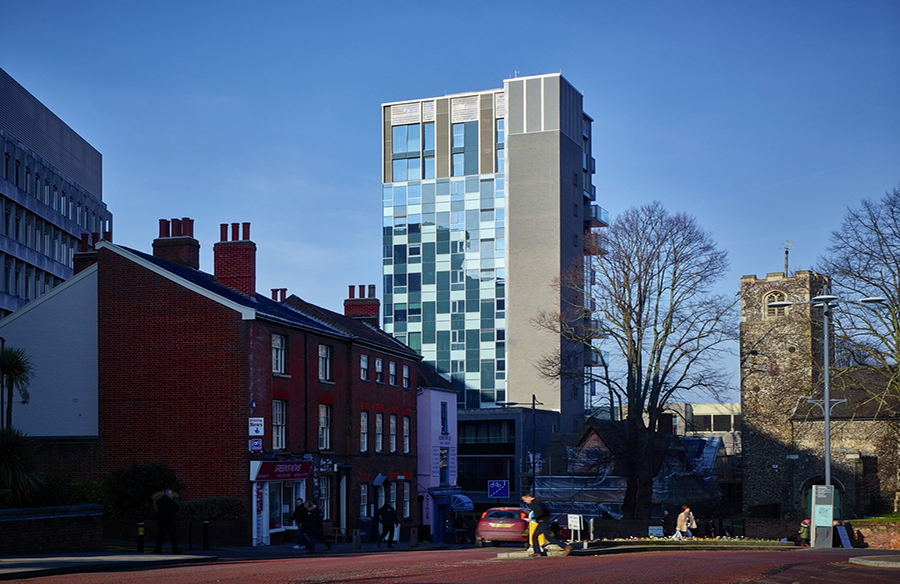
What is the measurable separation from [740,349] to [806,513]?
42.9ft

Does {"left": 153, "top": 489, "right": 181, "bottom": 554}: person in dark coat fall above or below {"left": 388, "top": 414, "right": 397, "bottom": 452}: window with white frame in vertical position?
below

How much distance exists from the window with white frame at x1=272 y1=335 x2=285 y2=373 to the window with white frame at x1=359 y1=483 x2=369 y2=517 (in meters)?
8.75

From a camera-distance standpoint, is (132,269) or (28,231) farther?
(28,231)

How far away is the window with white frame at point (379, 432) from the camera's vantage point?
1842 inches

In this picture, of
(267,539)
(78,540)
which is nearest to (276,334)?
(267,539)

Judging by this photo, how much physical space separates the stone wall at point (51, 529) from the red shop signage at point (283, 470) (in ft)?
26.9

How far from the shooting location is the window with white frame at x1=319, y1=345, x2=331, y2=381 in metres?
41.5

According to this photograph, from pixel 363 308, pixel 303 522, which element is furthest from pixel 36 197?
pixel 303 522

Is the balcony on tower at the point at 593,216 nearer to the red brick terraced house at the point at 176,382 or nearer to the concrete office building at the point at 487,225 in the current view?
the concrete office building at the point at 487,225

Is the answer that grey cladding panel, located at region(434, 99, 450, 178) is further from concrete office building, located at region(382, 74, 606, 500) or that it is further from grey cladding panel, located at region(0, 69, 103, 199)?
grey cladding panel, located at region(0, 69, 103, 199)

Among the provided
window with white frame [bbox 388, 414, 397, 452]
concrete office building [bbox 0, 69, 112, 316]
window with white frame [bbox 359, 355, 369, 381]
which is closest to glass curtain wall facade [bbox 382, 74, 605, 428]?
concrete office building [bbox 0, 69, 112, 316]

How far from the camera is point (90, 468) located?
3625cm

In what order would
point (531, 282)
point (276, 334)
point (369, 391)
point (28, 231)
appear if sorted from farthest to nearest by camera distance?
point (531, 282), point (28, 231), point (369, 391), point (276, 334)

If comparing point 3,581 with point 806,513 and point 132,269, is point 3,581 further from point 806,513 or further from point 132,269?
point 806,513
